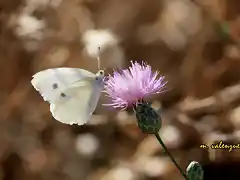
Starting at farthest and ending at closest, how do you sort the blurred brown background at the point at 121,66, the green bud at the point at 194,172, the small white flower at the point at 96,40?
1. the small white flower at the point at 96,40
2. the blurred brown background at the point at 121,66
3. the green bud at the point at 194,172

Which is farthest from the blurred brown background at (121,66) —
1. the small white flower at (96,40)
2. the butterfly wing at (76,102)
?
the butterfly wing at (76,102)

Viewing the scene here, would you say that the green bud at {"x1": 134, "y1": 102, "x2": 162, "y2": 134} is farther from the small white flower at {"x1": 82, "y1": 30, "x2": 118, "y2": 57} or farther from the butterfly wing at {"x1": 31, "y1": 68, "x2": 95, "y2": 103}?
the small white flower at {"x1": 82, "y1": 30, "x2": 118, "y2": 57}

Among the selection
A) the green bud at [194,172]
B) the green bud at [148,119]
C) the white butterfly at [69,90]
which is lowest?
the green bud at [194,172]

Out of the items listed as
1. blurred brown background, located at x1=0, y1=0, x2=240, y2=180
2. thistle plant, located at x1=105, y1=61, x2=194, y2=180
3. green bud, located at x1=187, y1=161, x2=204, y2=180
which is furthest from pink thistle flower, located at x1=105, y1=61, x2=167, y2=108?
blurred brown background, located at x1=0, y1=0, x2=240, y2=180

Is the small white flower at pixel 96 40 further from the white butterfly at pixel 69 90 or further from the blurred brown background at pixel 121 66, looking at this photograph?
the white butterfly at pixel 69 90

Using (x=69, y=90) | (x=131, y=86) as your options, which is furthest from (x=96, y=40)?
(x=131, y=86)

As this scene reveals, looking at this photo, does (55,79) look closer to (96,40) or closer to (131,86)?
(131,86)

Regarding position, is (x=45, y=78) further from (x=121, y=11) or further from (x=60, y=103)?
(x=121, y=11)

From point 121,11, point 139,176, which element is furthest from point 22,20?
point 139,176
